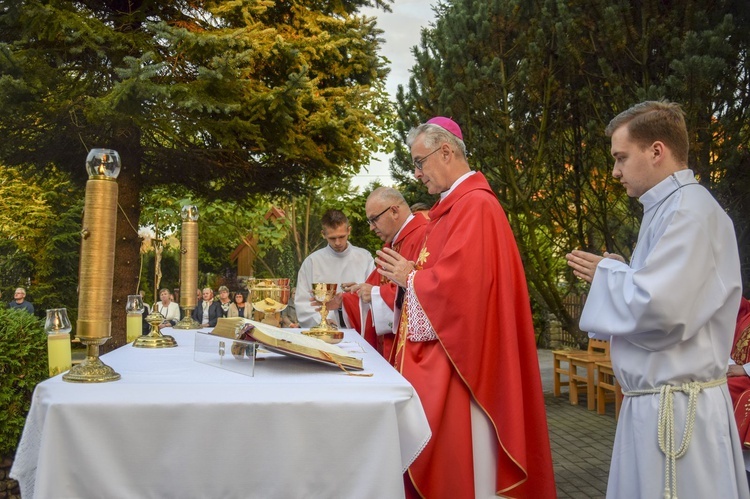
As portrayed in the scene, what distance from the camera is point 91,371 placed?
2.05 m

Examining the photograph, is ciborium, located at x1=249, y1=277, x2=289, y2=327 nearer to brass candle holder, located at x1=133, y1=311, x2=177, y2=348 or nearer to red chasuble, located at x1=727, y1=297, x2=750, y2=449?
brass candle holder, located at x1=133, y1=311, x2=177, y2=348

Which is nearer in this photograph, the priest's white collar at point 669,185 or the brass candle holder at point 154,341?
the priest's white collar at point 669,185

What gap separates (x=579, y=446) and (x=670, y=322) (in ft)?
17.1

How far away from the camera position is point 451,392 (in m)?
2.88

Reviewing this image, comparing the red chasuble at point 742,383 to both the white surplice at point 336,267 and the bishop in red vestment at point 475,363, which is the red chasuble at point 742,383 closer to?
the bishop in red vestment at point 475,363

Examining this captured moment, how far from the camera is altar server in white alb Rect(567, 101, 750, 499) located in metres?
2.23

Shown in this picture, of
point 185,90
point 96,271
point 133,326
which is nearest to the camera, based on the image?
point 96,271

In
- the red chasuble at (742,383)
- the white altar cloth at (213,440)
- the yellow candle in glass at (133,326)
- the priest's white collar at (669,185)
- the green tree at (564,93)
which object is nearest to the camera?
the white altar cloth at (213,440)

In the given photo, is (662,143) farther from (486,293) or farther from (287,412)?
(287,412)

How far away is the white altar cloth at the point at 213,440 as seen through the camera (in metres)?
1.91

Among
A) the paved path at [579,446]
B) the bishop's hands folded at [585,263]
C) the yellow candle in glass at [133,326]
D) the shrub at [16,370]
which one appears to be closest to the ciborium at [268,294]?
the yellow candle in glass at [133,326]

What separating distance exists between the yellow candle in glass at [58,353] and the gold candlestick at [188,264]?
1142 millimetres

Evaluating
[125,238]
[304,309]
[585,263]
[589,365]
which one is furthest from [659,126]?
[125,238]

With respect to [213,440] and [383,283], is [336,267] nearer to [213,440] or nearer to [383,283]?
[383,283]
